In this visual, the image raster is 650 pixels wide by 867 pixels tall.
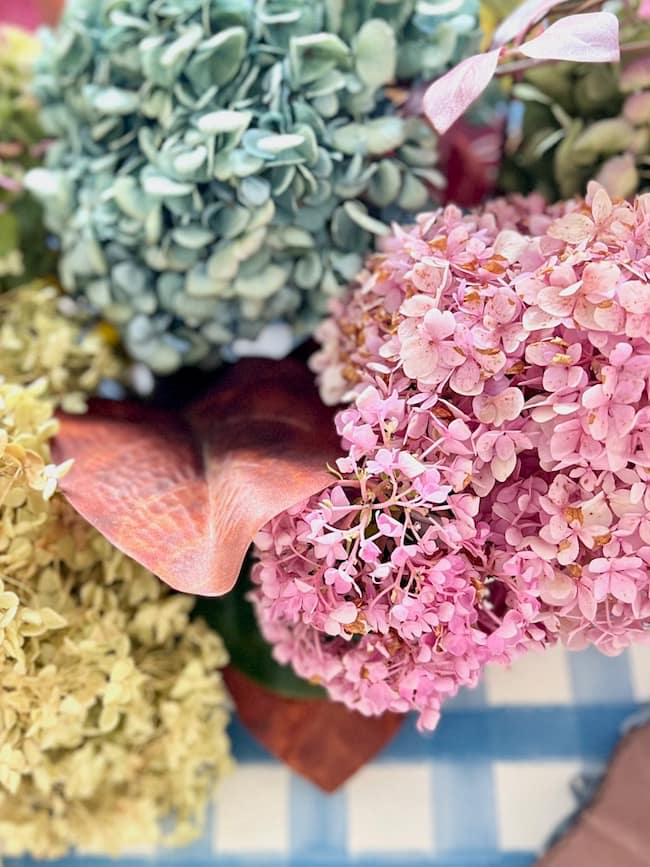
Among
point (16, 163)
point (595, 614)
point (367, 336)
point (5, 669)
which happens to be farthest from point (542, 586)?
point (16, 163)

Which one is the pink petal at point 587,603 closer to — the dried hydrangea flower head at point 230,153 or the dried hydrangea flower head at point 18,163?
the dried hydrangea flower head at point 230,153

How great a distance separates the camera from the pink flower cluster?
1.20 feet

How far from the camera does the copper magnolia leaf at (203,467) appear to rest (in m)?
0.40

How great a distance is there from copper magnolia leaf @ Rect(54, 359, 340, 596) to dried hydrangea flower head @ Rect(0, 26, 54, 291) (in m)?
0.15

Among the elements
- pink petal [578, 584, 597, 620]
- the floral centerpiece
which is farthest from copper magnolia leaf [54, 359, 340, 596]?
pink petal [578, 584, 597, 620]

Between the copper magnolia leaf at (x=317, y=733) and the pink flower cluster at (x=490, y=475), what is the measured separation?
0.21m

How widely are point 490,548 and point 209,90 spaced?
11.5 inches

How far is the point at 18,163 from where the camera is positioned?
648mm

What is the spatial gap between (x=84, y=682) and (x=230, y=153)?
290 millimetres

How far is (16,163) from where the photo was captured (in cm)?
65

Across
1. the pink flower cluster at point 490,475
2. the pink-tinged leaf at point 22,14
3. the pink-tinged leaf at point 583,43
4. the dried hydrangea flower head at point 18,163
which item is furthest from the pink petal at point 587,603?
the pink-tinged leaf at point 22,14

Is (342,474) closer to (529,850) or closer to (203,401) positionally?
(203,401)

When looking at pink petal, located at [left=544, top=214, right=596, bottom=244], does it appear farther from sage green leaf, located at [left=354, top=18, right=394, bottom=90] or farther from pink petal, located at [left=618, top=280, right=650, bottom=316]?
sage green leaf, located at [left=354, top=18, right=394, bottom=90]

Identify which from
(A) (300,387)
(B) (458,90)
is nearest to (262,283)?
(A) (300,387)
